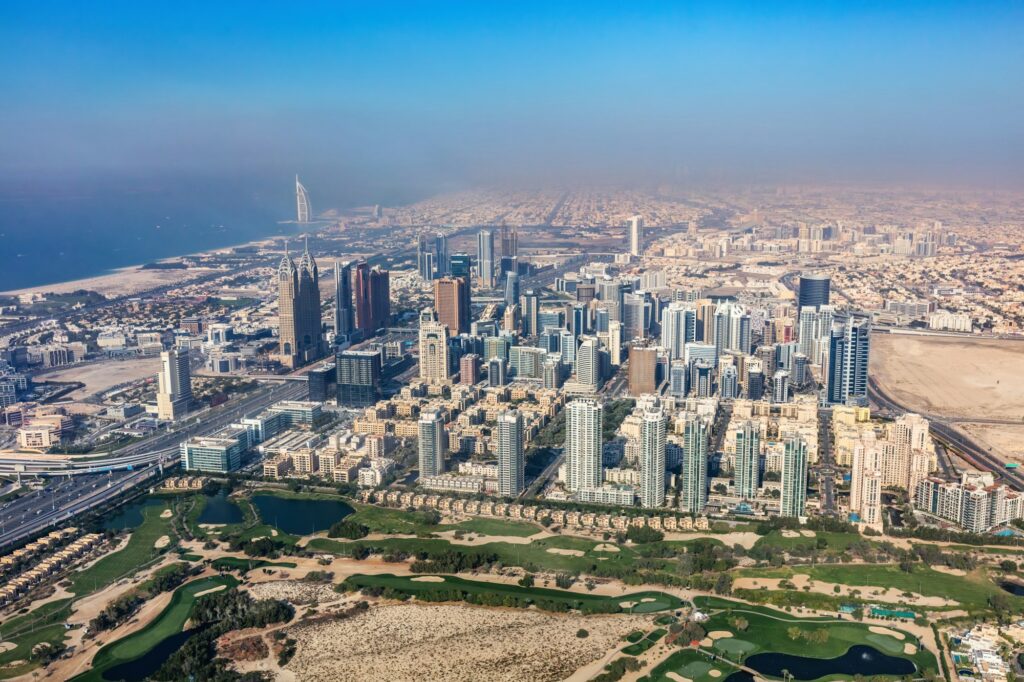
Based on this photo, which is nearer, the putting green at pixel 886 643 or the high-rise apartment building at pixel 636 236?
the putting green at pixel 886 643

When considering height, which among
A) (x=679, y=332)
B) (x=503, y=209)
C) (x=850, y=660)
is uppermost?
(x=503, y=209)

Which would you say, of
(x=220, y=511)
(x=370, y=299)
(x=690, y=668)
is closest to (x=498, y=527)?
(x=220, y=511)

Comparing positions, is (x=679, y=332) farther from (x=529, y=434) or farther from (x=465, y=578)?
(x=465, y=578)

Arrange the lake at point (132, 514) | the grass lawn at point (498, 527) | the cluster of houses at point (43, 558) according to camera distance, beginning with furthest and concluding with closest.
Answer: the lake at point (132, 514), the grass lawn at point (498, 527), the cluster of houses at point (43, 558)

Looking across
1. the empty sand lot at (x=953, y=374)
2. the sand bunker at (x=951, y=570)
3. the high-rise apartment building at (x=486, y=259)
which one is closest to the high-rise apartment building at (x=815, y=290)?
the empty sand lot at (x=953, y=374)

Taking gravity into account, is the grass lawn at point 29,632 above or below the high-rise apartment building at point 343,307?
below

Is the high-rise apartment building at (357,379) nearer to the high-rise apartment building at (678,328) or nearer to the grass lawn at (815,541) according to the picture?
the high-rise apartment building at (678,328)

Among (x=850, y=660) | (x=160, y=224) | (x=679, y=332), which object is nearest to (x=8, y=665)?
(x=850, y=660)
